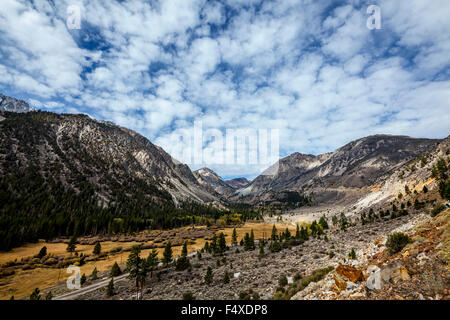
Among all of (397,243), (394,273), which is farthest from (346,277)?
(397,243)

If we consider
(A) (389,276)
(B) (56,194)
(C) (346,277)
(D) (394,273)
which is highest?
(D) (394,273)

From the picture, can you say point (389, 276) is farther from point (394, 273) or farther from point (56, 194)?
point (56, 194)

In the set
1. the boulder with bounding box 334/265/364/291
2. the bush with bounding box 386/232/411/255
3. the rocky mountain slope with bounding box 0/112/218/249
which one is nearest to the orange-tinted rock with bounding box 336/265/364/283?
the boulder with bounding box 334/265/364/291

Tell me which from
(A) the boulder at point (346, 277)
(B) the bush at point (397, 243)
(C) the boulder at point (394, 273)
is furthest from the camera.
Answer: (B) the bush at point (397, 243)

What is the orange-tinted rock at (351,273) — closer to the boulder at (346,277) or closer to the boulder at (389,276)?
the boulder at (346,277)

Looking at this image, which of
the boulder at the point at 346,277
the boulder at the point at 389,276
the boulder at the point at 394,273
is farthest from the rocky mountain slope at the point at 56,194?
the boulder at the point at 394,273

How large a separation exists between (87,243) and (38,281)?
140 ft

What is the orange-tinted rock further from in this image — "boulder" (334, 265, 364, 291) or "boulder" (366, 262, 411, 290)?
"boulder" (366, 262, 411, 290)

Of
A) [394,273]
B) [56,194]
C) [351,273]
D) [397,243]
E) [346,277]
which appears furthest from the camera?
[56,194]

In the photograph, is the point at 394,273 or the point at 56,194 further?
the point at 56,194

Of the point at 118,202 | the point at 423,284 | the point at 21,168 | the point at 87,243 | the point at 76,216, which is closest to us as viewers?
the point at 423,284
